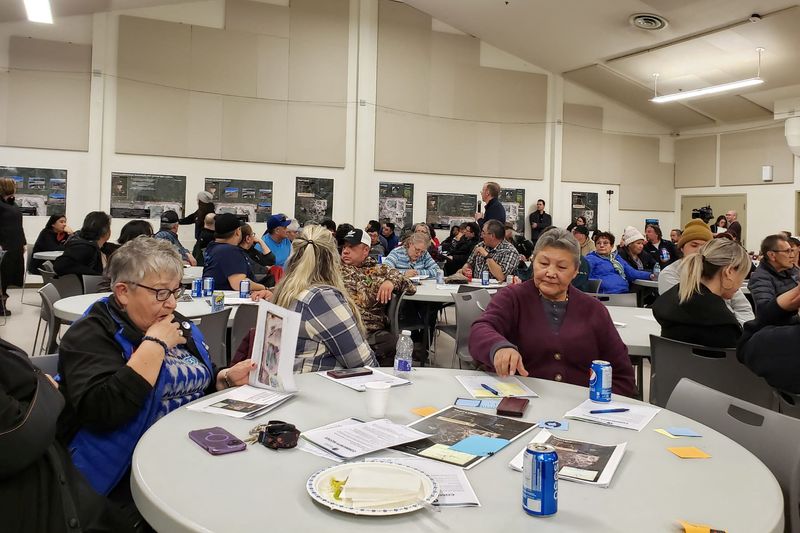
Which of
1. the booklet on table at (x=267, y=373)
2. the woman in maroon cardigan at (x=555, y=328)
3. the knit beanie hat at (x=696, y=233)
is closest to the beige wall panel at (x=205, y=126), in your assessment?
the knit beanie hat at (x=696, y=233)

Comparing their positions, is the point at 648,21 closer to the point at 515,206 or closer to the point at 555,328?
the point at 515,206

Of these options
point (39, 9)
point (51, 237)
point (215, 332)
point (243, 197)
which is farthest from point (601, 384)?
point (243, 197)

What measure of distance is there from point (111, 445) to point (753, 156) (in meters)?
14.5

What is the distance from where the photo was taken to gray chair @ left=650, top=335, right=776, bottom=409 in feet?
9.29

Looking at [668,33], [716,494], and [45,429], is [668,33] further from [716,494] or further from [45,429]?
[45,429]

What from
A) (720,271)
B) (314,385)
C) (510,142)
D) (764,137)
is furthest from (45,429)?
(764,137)

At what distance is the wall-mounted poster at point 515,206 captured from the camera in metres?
13.0

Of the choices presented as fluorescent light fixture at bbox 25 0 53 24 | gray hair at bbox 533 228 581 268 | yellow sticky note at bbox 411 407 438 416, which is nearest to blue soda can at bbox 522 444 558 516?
yellow sticky note at bbox 411 407 438 416

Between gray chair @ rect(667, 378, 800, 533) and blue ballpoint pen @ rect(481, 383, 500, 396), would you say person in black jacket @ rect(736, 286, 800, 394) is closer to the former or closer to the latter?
gray chair @ rect(667, 378, 800, 533)

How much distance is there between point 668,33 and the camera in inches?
409

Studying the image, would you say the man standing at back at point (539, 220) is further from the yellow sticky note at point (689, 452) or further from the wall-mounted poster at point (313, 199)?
the yellow sticky note at point (689, 452)

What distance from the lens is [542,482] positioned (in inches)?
49.0

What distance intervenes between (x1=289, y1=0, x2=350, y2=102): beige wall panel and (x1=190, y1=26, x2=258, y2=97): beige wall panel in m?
0.75

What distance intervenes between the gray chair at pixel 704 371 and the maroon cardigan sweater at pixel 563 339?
44cm
